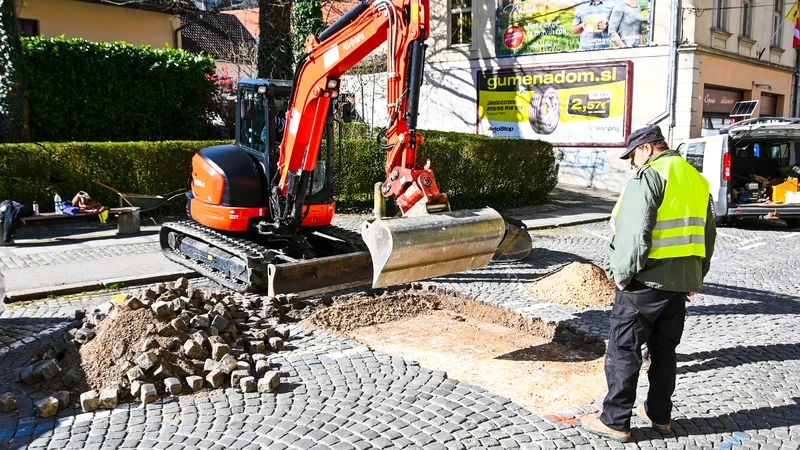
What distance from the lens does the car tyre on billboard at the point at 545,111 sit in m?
21.0

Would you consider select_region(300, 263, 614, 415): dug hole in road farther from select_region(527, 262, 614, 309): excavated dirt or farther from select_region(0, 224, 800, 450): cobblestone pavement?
select_region(0, 224, 800, 450): cobblestone pavement

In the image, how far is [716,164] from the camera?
45.0 ft

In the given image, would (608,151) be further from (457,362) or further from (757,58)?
(457,362)

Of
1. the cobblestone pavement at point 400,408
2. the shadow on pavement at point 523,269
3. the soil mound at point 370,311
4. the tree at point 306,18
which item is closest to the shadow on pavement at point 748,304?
the cobblestone pavement at point 400,408

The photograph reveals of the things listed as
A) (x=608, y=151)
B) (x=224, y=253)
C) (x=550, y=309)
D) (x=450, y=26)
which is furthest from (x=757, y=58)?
(x=224, y=253)

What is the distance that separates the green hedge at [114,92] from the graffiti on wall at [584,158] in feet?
35.0

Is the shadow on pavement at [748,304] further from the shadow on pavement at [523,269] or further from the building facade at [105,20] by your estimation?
the building facade at [105,20]

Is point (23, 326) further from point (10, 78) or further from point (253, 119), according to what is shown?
point (10, 78)

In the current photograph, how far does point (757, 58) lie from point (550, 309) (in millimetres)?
20214

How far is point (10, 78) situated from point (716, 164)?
48.7 feet

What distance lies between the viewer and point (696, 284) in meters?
4.20

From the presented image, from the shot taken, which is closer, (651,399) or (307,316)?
(651,399)

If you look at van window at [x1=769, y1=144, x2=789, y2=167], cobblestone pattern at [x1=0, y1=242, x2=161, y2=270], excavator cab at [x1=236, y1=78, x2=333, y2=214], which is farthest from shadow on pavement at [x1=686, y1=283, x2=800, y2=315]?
van window at [x1=769, y1=144, x2=789, y2=167]

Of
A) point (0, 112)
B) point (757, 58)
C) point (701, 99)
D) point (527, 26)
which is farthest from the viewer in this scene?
point (757, 58)
